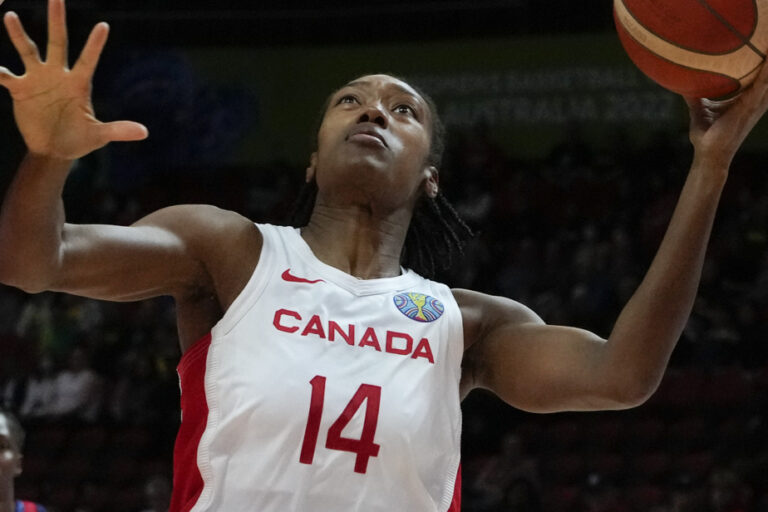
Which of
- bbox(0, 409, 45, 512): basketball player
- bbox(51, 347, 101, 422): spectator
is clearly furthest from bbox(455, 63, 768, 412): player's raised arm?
bbox(51, 347, 101, 422): spectator

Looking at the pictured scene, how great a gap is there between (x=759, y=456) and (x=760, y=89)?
612cm

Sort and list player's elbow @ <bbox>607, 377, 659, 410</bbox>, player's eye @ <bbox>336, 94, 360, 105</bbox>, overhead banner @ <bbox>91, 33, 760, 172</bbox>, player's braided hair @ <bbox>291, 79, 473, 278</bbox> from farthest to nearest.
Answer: overhead banner @ <bbox>91, 33, 760, 172</bbox> → player's braided hair @ <bbox>291, 79, 473, 278</bbox> → player's eye @ <bbox>336, 94, 360, 105</bbox> → player's elbow @ <bbox>607, 377, 659, 410</bbox>

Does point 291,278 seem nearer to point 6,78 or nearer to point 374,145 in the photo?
point 374,145

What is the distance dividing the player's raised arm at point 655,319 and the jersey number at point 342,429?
529 millimetres

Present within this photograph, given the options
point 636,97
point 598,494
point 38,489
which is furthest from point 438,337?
point 636,97

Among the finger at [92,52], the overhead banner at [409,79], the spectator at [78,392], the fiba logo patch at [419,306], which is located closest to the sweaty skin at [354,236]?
the finger at [92,52]

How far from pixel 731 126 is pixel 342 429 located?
1.23 m

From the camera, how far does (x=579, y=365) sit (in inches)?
121

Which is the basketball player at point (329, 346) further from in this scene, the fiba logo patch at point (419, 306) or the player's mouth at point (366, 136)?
the player's mouth at point (366, 136)

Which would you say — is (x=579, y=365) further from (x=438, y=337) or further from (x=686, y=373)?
(x=686, y=373)

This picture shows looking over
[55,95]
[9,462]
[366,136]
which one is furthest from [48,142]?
[9,462]

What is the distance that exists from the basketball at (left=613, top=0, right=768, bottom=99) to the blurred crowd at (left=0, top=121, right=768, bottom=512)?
567 centimetres

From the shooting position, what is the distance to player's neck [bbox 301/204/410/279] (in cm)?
336

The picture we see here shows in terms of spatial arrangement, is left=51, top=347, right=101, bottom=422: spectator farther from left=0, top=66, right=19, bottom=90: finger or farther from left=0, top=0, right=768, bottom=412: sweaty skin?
left=0, top=66, right=19, bottom=90: finger
